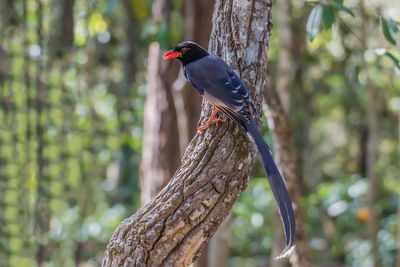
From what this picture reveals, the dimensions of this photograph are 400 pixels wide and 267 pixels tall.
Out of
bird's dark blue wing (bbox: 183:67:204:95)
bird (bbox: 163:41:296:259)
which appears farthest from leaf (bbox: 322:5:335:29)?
bird's dark blue wing (bbox: 183:67:204:95)

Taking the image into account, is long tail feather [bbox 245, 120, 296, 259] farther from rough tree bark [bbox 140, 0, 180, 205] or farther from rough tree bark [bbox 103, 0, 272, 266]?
rough tree bark [bbox 140, 0, 180, 205]

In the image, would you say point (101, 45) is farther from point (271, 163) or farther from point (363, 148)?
point (271, 163)

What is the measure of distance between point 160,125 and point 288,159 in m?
1.85

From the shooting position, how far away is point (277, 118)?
4.02 meters

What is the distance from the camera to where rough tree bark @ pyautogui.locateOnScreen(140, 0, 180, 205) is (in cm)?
546

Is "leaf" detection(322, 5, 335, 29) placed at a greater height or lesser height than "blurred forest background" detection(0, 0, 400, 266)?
greater

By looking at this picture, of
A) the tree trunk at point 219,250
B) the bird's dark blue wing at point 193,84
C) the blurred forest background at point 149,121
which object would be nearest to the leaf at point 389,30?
the blurred forest background at point 149,121

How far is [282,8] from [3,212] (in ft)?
11.1

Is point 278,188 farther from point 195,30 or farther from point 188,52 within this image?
point 195,30

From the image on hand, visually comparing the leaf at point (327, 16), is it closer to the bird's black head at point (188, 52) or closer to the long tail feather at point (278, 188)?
the bird's black head at point (188, 52)

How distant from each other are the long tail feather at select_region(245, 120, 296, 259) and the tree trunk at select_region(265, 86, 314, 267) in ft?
4.73

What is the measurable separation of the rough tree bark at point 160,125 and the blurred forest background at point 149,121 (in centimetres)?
2

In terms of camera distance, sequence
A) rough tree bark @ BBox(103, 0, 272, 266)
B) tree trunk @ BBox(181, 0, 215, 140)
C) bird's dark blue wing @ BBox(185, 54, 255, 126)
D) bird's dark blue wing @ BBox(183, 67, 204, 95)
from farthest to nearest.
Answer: tree trunk @ BBox(181, 0, 215, 140) → bird's dark blue wing @ BBox(183, 67, 204, 95) → bird's dark blue wing @ BBox(185, 54, 255, 126) → rough tree bark @ BBox(103, 0, 272, 266)

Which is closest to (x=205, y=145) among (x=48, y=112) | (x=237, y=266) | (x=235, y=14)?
(x=235, y=14)
